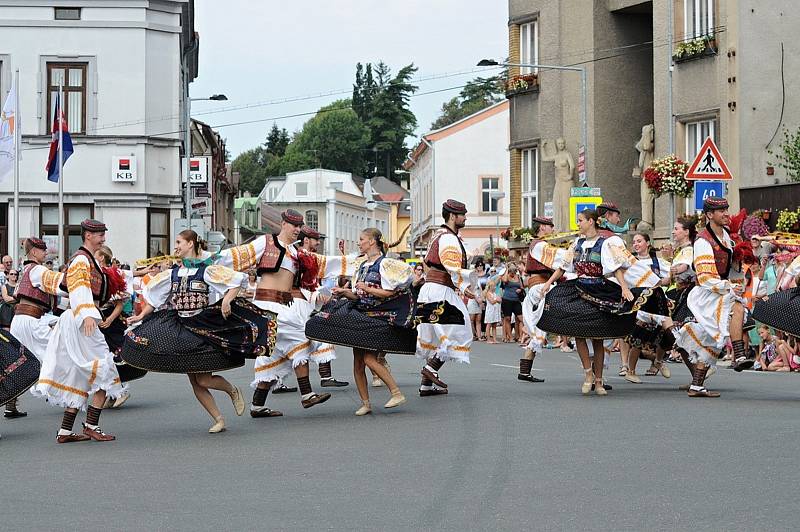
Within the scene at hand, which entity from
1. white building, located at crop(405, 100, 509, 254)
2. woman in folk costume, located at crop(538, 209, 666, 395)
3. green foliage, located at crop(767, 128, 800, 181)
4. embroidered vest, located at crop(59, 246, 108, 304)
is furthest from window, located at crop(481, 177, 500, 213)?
embroidered vest, located at crop(59, 246, 108, 304)

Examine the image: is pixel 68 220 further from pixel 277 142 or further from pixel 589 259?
pixel 277 142

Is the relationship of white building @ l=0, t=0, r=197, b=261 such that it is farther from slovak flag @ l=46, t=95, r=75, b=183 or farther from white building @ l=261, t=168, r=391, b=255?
white building @ l=261, t=168, r=391, b=255

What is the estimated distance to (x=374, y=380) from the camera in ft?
55.7

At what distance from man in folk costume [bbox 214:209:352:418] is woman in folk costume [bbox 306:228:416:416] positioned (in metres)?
0.53

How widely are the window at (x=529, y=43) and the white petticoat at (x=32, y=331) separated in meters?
27.7

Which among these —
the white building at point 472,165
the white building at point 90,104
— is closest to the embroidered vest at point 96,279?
the white building at point 90,104

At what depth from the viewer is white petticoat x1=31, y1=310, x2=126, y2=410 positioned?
11.7 metres

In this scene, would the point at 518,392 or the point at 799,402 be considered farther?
the point at 518,392

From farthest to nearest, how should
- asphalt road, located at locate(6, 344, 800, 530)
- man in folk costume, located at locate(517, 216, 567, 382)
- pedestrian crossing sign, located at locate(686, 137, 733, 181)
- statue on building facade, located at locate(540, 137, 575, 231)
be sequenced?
statue on building facade, located at locate(540, 137, 575, 231), pedestrian crossing sign, located at locate(686, 137, 733, 181), man in folk costume, located at locate(517, 216, 567, 382), asphalt road, located at locate(6, 344, 800, 530)

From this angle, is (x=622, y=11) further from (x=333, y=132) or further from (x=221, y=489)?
(x=333, y=132)

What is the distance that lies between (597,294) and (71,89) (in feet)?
99.4

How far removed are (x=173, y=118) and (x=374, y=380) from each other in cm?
2632

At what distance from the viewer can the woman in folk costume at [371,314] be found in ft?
41.9

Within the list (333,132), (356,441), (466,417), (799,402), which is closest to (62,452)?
(356,441)
